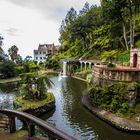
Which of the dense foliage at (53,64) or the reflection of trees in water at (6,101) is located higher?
the dense foliage at (53,64)

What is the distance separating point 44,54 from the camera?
391ft

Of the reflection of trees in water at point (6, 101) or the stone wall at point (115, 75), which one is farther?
the reflection of trees in water at point (6, 101)

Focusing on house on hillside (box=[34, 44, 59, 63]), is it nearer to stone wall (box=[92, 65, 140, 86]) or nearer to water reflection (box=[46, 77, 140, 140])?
water reflection (box=[46, 77, 140, 140])

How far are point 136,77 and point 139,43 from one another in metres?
27.1

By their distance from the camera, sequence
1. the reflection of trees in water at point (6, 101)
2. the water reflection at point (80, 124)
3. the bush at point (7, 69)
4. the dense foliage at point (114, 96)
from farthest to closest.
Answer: the bush at point (7, 69) → the reflection of trees in water at point (6, 101) → the dense foliage at point (114, 96) → the water reflection at point (80, 124)

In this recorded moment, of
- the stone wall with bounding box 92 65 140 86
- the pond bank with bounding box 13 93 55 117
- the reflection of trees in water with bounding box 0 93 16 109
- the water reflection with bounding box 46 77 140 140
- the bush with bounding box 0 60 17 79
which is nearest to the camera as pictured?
the water reflection with bounding box 46 77 140 140

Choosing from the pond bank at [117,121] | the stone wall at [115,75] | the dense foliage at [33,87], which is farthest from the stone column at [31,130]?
the dense foliage at [33,87]

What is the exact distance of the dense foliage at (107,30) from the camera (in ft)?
149

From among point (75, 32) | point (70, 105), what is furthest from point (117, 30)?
point (70, 105)

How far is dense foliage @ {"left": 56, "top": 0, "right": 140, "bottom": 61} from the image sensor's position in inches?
1793

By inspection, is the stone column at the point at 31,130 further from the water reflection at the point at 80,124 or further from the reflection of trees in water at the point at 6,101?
the reflection of trees in water at the point at 6,101

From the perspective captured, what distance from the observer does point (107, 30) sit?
6556 cm

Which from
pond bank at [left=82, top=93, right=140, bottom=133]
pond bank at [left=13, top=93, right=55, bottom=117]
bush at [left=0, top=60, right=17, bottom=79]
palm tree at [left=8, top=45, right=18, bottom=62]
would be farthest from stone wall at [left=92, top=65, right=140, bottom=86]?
palm tree at [left=8, top=45, right=18, bottom=62]

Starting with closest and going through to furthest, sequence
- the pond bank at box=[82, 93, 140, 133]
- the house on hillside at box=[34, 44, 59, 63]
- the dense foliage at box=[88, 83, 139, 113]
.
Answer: the pond bank at box=[82, 93, 140, 133], the dense foliage at box=[88, 83, 139, 113], the house on hillside at box=[34, 44, 59, 63]
